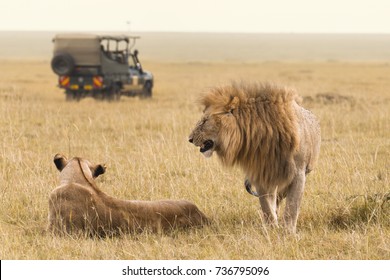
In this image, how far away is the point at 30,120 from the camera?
15078 mm

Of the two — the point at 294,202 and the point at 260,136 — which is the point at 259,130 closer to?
the point at 260,136

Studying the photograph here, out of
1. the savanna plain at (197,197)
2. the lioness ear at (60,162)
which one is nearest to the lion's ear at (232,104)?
the savanna plain at (197,197)

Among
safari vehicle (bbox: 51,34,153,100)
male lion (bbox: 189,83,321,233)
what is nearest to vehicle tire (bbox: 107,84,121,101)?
safari vehicle (bbox: 51,34,153,100)

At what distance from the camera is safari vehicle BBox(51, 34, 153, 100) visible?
22.7 metres

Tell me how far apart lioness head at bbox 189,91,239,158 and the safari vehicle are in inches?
667

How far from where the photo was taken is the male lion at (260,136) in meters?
5.88

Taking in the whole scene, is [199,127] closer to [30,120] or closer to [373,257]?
[373,257]

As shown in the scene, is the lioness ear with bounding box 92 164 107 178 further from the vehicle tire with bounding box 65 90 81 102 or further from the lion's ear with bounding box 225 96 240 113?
the vehicle tire with bounding box 65 90 81 102

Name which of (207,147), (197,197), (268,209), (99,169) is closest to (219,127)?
(207,147)

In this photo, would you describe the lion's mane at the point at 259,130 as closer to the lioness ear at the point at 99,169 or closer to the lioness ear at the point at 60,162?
the lioness ear at the point at 99,169

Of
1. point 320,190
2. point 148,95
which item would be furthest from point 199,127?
point 148,95

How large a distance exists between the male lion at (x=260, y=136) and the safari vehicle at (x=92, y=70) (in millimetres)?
16842

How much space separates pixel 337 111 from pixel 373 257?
12.7 m

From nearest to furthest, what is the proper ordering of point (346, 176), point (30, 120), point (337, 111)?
point (346, 176)
point (30, 120)
point (337, 111)
